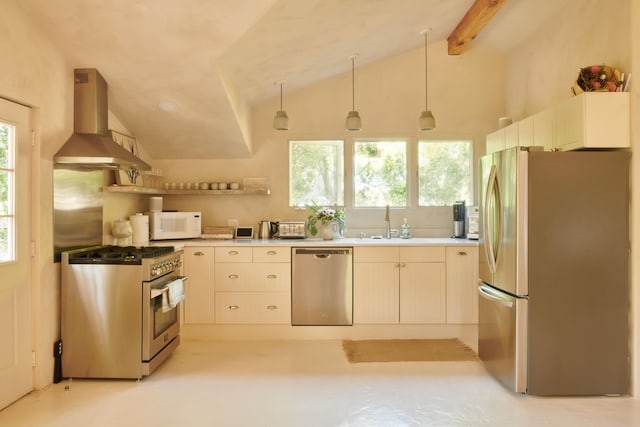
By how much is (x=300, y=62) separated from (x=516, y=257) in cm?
254

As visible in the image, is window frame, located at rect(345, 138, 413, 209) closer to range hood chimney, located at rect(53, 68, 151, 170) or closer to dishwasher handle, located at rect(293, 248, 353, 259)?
dishwasher handle, located at rect(293, 248, 353, 259)

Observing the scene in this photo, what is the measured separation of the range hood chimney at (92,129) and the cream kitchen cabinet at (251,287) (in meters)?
1.32

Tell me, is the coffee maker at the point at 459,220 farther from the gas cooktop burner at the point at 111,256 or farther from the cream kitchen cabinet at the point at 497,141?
the gas cooktop burner at the point at 111,256

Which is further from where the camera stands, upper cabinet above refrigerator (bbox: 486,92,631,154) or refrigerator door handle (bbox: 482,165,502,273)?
refrigerator door handle (bbox: 482,165,502,273)

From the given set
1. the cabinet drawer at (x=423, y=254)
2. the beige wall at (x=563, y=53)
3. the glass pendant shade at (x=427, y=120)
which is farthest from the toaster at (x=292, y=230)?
the beige wall at (x=563, y=53)

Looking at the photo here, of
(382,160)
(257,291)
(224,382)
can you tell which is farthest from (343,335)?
(382,160)

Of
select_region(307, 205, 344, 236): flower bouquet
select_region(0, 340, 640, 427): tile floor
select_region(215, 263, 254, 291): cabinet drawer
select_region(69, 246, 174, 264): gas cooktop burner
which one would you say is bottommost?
select_region(0, 340, 640, 427): tile floor

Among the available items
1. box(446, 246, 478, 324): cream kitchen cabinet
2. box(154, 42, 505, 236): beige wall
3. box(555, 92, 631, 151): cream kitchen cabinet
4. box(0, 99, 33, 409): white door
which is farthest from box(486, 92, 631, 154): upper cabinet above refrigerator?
box(0, 99, 33, 409): white door

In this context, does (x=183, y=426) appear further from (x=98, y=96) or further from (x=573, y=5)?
(x=573, y=5)

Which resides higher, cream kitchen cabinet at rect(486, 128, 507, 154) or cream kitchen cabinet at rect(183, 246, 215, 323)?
cream kitchen cabinet at rect(486, 128, 507, 154)

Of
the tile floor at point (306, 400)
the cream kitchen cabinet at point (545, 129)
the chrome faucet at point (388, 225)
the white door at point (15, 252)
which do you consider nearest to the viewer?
the tile floor at point (306, 400)

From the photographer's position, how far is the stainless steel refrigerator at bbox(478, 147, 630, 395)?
271cm

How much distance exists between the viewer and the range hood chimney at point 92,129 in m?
3.03

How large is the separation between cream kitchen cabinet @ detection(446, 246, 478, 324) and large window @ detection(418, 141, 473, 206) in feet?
2.97
